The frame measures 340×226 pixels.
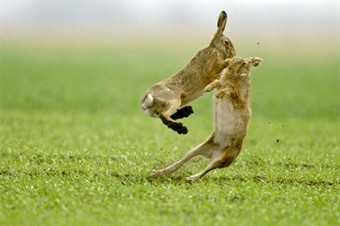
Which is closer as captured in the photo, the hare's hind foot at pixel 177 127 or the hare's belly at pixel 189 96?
the hare's hind foot at pixel 177 127

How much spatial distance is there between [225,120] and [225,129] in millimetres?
104

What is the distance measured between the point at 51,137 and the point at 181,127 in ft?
18.7

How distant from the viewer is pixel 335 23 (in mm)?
115250

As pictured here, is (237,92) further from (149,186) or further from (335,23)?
(335,23)

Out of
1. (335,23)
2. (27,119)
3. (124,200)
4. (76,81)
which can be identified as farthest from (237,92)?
(335,23)

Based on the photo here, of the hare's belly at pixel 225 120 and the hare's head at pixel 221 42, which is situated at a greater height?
the hare's head at pixel 221 42

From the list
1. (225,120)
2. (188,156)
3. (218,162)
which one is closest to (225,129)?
(225,120)

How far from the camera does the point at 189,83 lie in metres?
12.8

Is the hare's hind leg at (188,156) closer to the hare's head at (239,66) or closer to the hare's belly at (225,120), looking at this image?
the hare's belly at (225,120)

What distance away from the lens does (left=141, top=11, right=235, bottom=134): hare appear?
483 inches

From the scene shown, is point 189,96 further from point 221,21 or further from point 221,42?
point 221,21

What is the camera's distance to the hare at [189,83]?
1227 centimetres

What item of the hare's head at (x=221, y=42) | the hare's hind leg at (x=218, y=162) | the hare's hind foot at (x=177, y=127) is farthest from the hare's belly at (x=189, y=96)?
the hare's hind leg at (x=218, y=162)

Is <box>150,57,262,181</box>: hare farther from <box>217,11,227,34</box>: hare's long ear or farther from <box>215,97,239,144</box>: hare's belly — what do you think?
<box>217,11,227,34</box>: hare's long ear
